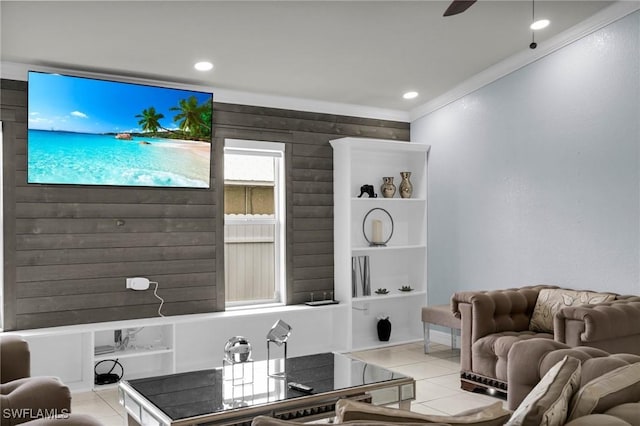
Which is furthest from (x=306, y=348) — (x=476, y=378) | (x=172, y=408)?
(x=172, y=408)

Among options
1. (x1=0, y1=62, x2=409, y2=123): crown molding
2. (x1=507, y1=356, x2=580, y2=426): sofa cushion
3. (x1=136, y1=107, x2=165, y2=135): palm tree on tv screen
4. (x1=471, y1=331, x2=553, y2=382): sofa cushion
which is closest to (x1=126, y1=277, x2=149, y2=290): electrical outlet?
(x1=136, y1=107, x2=165, y2=135): palm tree on tv screen

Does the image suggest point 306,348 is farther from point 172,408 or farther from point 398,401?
point 172,408

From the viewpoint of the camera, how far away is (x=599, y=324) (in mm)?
3891

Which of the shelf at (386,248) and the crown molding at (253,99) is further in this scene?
the shelf at (386,248)

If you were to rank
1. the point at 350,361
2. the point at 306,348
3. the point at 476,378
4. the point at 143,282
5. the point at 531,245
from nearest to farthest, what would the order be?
1. the point at 350,361
2. the point at 476,378
3. the point at 143,282
4. the point at 531,245
5. the point at 306,348

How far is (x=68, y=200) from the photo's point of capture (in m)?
4.75

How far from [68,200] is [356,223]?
2.89 meters

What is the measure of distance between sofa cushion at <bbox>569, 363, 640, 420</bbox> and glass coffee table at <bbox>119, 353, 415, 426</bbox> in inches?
60.2

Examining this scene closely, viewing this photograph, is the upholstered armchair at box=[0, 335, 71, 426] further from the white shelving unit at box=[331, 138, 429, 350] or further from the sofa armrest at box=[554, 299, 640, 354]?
the white shelving unit at box=[331, 138, 429, 350]

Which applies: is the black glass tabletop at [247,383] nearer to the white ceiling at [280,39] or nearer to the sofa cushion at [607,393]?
the sofa cushion at [607,393]

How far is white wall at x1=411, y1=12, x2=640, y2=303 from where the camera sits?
461cm

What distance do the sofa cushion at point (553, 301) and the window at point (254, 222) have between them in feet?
7.96

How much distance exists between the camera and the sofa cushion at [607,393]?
5.74 ft

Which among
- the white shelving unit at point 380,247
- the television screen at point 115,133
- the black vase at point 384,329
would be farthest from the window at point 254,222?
the black vase at point 384,329
